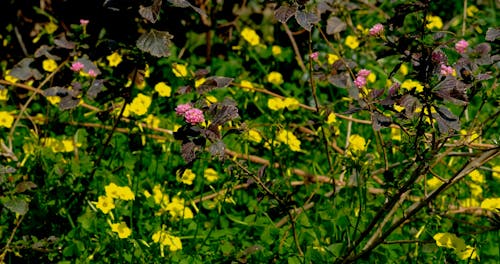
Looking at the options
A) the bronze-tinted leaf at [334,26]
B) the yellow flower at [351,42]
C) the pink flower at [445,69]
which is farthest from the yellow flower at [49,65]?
the pink flower at [445,69]

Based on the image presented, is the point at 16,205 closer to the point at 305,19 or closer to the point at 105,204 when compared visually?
the point at 105,204

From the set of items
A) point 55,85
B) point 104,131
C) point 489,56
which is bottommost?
point 104,131

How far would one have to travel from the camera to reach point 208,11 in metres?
3.73

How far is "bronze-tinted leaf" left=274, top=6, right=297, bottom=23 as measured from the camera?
1924 mm

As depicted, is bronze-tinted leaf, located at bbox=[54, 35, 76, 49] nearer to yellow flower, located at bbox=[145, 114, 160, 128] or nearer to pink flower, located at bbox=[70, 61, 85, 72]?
pink flower, located at bbox=[70, 61, 85, 72]

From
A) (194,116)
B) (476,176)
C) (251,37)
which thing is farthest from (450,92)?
(251,37)

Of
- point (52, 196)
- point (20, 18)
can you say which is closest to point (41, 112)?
point (20, 18)

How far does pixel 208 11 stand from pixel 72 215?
1.60 meters

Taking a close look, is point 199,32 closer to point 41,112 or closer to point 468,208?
point 41,112

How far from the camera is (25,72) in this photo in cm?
269

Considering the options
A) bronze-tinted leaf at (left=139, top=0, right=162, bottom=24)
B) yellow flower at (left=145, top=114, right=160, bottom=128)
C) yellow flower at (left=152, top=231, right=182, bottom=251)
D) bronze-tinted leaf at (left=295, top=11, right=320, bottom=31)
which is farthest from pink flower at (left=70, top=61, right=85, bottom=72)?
bronze-tinted leaf at (left=295, top=11, right=320, bottom=31)

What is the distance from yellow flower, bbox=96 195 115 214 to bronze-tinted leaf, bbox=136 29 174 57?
0.52 meters

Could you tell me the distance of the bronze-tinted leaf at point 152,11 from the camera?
6.59 ft

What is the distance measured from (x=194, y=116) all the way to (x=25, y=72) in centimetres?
113
